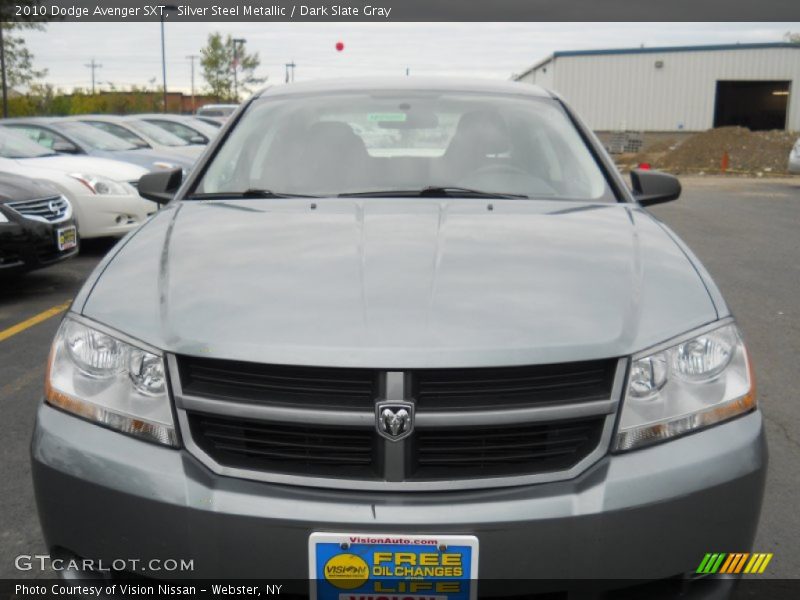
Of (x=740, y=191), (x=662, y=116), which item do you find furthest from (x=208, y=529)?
(x=662, y=116)

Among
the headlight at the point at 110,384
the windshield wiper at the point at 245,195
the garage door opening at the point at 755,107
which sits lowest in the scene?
the headlight at the point at 110,384

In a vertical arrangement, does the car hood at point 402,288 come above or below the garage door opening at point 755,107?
below

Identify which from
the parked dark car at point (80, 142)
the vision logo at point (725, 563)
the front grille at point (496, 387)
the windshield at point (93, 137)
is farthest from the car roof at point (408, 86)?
the windshield at point (93, 137)

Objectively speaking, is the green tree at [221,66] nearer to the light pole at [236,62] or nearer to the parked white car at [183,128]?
the light pole at [236,62]

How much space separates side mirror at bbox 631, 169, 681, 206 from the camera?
3.53 metres

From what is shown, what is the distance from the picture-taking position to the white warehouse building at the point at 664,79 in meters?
41.4

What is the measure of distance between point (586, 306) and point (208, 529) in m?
0.97

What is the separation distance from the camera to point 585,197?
123 inches

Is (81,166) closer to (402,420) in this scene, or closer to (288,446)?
(288,446)

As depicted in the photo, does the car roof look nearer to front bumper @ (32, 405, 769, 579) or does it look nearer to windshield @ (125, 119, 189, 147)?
front bumper @ (32, 405, 769, 579)

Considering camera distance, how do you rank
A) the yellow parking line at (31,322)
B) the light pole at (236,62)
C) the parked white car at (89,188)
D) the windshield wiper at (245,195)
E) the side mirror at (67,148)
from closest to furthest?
the windshield wiper at (245,195)
the yellow parking line at (31,322)
the parked white car at (89,188)
the side mirror at (67,148)
the light pole at (236,62)

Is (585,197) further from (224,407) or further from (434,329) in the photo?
(224,407)

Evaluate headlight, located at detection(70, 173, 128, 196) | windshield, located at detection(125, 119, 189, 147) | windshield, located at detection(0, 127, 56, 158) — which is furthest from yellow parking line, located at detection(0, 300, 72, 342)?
windshield, located at detection(125, 119, 189, 147)

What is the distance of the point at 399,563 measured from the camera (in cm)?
181
